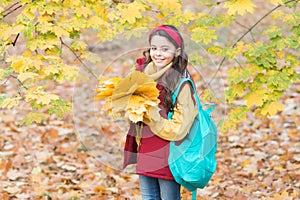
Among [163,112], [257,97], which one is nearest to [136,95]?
[163,112]

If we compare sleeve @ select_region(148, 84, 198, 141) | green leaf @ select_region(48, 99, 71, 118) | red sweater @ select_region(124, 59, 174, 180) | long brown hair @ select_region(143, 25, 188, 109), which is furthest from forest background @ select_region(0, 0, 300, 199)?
sleeve @ select_region(148, 84, 198, 141)

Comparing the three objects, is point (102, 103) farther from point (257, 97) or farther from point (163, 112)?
point (257, 97)

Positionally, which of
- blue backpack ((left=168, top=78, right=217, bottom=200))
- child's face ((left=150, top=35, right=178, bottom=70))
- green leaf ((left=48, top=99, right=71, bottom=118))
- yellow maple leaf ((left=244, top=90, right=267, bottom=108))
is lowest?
blue backpack ((left=168, top=78, right=217, bottom=200))

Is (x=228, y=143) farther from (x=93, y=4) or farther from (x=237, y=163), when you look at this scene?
(x=93, y=4)

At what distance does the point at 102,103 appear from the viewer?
354 cm

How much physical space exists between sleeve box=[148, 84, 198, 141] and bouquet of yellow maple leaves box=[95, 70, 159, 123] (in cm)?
8

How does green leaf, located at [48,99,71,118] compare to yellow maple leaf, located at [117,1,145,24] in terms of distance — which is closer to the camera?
green leaf, located at [48,99,71,118]

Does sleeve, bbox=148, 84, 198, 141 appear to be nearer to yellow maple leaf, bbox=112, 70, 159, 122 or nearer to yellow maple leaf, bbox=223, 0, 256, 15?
yellow maple leaf, bbox=112, 70, 159, 122

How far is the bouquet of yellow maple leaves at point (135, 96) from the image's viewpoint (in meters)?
2.42

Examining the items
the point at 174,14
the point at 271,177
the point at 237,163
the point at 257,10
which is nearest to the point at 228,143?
the point at 237,163

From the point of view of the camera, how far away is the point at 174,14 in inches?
155

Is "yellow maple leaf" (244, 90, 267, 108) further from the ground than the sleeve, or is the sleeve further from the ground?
"yellow maple leaf" (244, 90, 267, 108)

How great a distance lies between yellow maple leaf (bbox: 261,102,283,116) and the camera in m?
3.70

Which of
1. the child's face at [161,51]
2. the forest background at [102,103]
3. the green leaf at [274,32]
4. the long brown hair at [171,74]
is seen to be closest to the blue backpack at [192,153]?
the long brown hair at [171,74]
